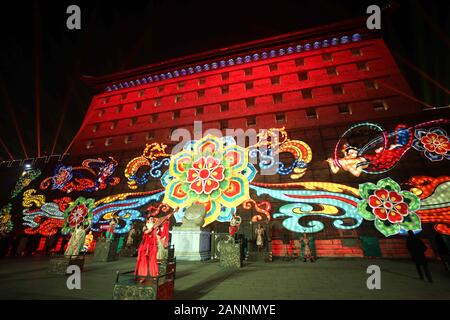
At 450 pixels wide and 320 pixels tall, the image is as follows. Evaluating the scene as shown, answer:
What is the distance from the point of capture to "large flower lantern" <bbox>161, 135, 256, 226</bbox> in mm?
12992

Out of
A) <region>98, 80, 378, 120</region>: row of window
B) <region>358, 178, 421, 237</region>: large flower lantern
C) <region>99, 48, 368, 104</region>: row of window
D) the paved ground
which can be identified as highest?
<region>99, 48, 368, 104</region>: row of window

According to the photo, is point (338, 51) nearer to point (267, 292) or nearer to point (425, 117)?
point (425, 117)

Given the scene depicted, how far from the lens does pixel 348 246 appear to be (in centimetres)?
1030

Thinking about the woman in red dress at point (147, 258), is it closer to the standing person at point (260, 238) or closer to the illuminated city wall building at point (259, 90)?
the standing person at point (260, 238)

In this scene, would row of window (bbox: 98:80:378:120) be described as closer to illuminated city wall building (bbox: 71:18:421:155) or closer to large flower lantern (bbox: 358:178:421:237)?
illuminated city wall building (bbox: 71:18:421:155)

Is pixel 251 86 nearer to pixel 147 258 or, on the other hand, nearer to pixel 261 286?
pixel 261 286

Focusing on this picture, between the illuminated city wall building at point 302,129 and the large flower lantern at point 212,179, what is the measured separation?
2.38 feet

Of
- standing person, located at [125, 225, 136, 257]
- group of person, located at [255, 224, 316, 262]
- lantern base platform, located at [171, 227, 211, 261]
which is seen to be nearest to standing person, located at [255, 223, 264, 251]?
group of person, located at [255, 224, 316, 262]

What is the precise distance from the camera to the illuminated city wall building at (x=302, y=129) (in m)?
10.9

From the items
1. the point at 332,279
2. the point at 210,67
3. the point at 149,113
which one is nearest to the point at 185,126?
the point at 149,113

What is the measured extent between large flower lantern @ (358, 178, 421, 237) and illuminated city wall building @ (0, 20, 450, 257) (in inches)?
2.1
